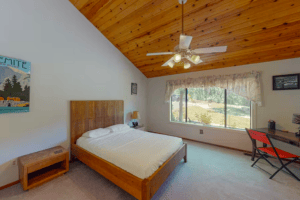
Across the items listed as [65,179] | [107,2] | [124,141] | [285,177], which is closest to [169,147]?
[124,141]

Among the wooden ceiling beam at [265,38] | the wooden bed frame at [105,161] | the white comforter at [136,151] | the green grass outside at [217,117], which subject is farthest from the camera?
the green grass outside at [217,117]

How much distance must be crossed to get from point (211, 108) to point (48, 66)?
4.17 metres

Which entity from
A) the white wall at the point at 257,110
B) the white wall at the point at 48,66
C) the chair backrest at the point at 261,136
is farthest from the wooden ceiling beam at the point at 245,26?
the white wall at the point at 48,66

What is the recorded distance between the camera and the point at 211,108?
12.0ft

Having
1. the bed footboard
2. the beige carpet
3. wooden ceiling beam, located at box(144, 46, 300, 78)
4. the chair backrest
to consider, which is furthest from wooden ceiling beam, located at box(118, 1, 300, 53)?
the beige carpet

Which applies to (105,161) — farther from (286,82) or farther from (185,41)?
(286,82)

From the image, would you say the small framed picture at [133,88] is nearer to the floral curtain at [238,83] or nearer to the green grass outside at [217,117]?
the green grass outside at [217,117]

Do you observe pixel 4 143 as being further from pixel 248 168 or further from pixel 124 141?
pixel 248 168

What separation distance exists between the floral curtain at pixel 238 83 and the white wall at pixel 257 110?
13cm

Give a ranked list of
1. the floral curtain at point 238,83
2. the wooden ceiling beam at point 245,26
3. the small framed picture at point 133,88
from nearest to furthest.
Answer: the wooden ceiling beam at point 245,26 → the floral curtain at point 238,83 → the small framed picture at point 133,88

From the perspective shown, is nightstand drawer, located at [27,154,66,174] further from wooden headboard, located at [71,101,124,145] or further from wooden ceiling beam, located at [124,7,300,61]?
wooden ceiling beam, located at [124,7,300,61]

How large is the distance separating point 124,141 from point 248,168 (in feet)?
8.25

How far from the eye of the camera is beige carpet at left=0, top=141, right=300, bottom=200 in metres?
1.69

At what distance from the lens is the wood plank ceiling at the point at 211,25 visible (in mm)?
1916
